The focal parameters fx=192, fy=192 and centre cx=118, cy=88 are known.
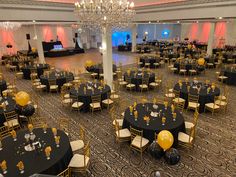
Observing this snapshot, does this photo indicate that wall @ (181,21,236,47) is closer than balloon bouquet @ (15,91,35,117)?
No

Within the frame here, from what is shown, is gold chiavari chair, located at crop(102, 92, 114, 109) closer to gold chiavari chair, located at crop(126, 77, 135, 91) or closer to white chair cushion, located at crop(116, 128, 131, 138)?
gold chiavari chair, located at crop(126, 77, 135, 91)

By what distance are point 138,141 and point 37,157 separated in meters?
2.90

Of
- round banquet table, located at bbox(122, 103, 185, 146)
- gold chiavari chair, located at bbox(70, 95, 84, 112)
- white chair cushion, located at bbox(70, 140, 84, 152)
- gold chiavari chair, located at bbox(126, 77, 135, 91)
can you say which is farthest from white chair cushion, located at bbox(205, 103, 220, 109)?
white chair cushion, located at bbox(70, 140, 84, 152)

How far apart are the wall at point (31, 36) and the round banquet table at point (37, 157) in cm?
2035

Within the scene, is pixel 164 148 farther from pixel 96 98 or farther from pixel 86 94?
pixel 86 94

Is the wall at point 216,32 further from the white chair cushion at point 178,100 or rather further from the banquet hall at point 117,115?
the white chair cushion at point 178,100

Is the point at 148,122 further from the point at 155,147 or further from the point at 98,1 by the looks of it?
the point at 98,1

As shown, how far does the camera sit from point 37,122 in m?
8.05

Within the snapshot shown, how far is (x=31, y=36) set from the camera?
87.6ft

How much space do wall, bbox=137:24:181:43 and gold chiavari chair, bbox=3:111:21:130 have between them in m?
31.6

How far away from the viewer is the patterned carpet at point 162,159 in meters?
5.50

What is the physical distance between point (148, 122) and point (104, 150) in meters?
1.75

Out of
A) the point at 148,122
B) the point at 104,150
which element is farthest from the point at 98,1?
the point at 104,150

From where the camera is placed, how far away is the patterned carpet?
550 cm
